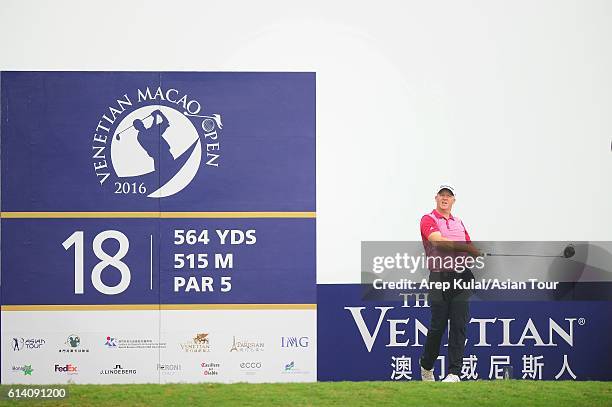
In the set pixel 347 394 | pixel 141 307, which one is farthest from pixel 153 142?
pixel 347 394

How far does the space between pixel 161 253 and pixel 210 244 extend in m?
0.33

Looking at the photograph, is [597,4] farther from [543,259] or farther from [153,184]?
[153,184]

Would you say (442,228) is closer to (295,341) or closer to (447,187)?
(447,187)

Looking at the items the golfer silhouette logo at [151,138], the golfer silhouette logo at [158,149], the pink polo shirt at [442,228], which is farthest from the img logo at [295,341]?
the golfer silhouette logo at [151,138]

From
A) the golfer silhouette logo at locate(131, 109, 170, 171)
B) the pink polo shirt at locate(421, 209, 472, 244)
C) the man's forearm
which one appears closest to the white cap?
the pink polo shirt at locate(421, 209, 472, 244)

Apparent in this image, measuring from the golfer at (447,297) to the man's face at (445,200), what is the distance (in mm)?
82

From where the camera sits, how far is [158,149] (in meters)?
6.03

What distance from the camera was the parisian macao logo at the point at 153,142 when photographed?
19.7ft

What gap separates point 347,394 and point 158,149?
205 cm

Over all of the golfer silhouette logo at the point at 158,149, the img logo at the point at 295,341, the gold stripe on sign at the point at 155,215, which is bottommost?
the img logo at the point at 295,341

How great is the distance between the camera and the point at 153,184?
6.01m

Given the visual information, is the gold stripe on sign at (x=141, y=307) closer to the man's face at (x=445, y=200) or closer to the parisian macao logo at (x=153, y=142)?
the parisian macao logo at (x=153, y=142)

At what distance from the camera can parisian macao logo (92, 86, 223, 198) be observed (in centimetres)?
600

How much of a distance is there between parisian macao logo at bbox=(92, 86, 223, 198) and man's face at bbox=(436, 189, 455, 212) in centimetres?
150
